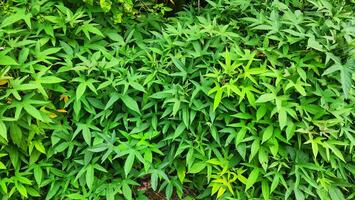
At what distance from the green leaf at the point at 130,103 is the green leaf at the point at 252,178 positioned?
0.76m

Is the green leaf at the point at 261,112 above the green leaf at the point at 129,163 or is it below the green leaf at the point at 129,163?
above

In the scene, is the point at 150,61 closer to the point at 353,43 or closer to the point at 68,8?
the point at 68,8

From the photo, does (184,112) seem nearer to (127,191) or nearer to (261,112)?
(261,112)

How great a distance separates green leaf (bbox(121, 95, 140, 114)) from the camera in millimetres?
2641

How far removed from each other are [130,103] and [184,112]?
0.33m

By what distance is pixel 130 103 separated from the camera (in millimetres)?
2652

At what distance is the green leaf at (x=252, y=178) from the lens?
250cm

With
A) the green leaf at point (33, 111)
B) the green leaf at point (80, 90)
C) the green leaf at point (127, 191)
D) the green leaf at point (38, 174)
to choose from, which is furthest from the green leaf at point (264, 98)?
the green leaf at point (38, 174)

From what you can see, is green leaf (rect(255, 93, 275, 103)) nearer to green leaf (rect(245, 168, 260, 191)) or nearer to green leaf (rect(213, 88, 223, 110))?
green leaf (rect(213, 88, 223, 110))

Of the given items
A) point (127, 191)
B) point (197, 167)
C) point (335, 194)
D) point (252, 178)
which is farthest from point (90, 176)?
point (335, 194)

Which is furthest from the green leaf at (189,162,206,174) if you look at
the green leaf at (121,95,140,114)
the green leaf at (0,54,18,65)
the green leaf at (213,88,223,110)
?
the green leaf at (0,54,18,65)

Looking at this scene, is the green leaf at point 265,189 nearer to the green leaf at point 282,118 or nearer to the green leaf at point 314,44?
the green leaf at point 282,118

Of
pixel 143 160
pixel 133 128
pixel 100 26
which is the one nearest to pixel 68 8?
pixel 100 26

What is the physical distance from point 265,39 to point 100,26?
1171 mm
